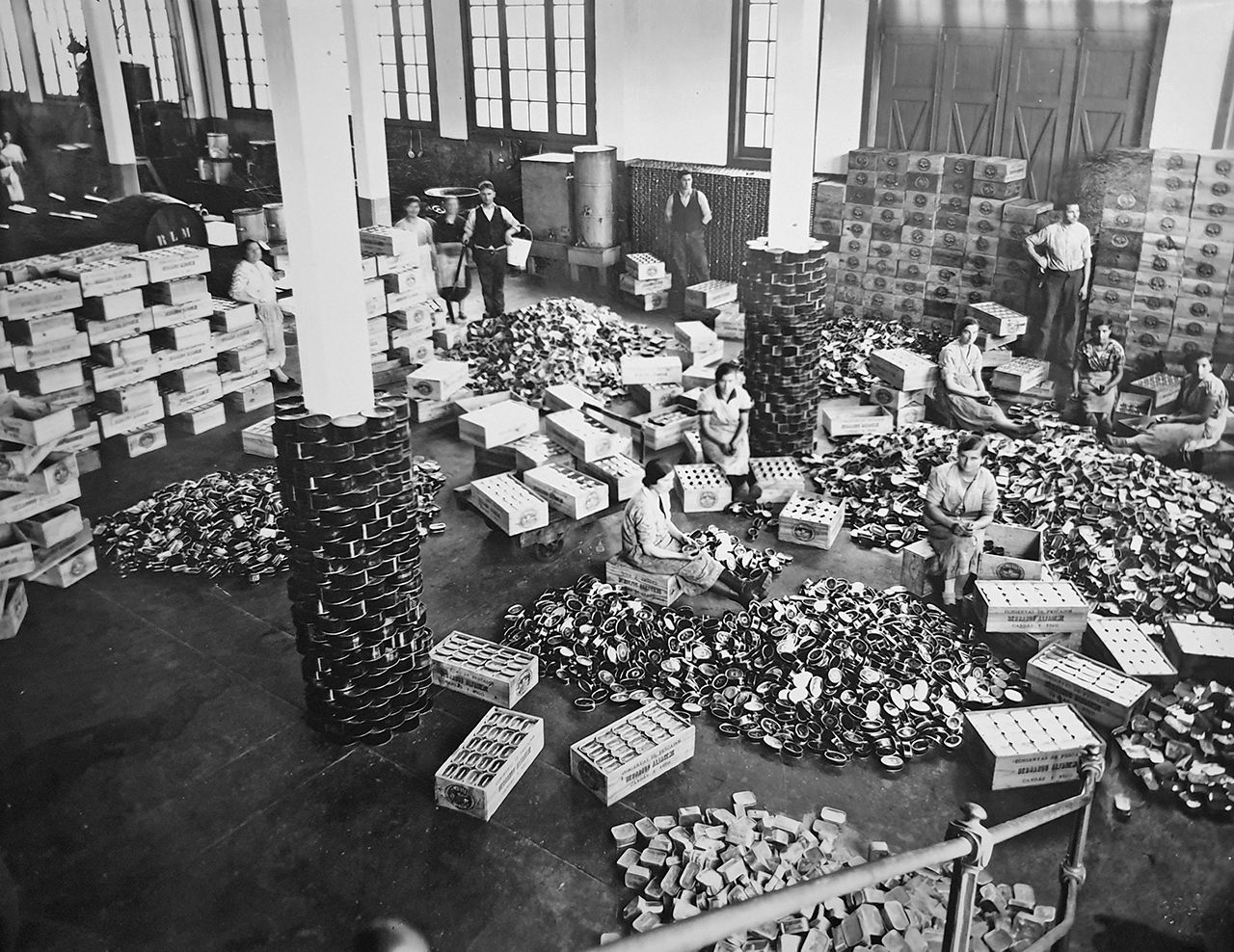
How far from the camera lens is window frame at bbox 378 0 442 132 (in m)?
14.9

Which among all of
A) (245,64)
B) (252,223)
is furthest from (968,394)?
(245,64)

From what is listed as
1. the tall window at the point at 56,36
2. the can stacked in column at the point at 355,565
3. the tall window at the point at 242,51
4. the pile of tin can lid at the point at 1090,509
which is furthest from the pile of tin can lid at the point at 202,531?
the tall window at the point at 242,51

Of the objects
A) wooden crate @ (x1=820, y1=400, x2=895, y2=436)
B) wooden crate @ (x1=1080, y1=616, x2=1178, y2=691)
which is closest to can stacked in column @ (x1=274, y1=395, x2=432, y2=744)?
wooden crate @ (x1=1080, y1=616, x2=1178, y2=691)

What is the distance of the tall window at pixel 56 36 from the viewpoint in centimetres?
1039

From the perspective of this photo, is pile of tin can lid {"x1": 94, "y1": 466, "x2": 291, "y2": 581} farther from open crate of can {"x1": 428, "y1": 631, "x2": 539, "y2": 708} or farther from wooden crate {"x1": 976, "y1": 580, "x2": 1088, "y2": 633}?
wooden crate {"x1": 976, "y1": 580, "x2": 1088, "y2": 633}

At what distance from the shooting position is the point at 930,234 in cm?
1372

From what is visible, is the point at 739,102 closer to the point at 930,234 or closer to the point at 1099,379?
the point at 930,234

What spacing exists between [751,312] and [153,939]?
24.1ft

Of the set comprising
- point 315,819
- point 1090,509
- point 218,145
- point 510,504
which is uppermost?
point 218,145

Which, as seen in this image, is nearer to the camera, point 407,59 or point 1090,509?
point 1090,509

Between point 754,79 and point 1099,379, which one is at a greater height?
point 754,79

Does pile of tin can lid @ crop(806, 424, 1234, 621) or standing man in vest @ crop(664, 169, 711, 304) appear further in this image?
standing man in vest @ crop(664, 169, 711, 304)

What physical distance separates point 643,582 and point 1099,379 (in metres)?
6.13

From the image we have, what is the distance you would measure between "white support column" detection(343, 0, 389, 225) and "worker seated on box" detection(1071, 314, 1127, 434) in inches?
362
